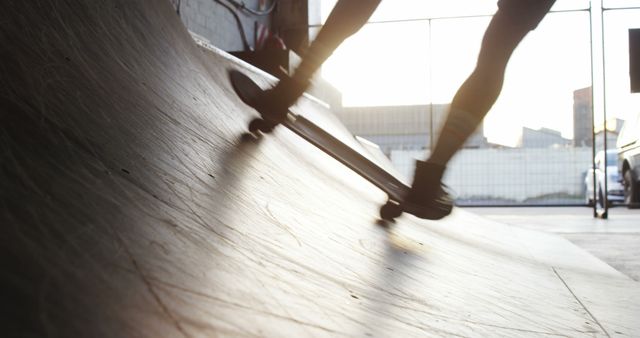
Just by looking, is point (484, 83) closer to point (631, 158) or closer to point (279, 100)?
point (279, 100)

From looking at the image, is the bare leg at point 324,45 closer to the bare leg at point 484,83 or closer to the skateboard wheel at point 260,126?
the skateboard wheel at point 260,126

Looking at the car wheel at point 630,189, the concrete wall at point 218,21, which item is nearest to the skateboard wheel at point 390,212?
the concrete wall at point 218,21

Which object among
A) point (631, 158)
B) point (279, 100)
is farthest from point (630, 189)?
point (279, 100)

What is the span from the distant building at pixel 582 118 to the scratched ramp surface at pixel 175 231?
620 cm

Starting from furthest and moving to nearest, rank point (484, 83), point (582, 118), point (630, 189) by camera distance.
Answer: point (582, 118), point (630, 189), point (484, 83)

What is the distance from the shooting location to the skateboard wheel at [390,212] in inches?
45.8

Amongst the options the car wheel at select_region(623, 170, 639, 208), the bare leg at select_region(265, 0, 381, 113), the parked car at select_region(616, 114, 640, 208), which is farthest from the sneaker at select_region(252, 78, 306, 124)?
the car wheel at select_region(623, 170, 639, 208)

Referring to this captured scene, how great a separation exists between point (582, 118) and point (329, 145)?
8376mm

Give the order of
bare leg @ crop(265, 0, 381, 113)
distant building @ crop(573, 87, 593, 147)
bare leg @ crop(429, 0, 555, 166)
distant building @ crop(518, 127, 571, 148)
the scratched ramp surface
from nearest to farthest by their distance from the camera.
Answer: the scratched ramp surface → bare leg @ crop(429, 0, 555, 166) → bare leg @ crop(265, 0, 381, 113) → distant building @ crop(573, 87, 593, 147) → distant building @ crop(518, 127, 571, 148)

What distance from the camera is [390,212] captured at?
1174 millimetres

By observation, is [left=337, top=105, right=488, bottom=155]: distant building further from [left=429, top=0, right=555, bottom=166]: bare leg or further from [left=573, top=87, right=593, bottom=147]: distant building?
[left=429, top=0, right=555, bottom=166]: bare leg

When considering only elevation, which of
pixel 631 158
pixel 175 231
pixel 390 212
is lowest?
pixel 175 231

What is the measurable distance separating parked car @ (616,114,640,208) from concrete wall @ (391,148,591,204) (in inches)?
97.8

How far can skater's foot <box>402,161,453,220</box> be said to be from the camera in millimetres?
1126
